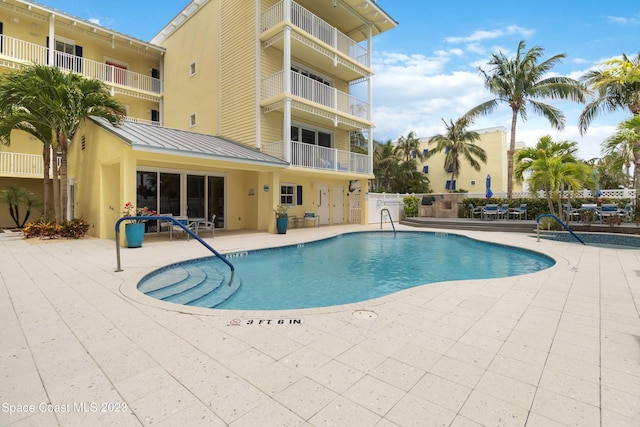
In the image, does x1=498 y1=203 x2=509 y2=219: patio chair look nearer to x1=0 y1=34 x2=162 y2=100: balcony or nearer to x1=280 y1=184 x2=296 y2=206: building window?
x1=280 y1=184 x2=296 y2=206: building window

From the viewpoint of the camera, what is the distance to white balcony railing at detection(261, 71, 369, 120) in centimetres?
1429

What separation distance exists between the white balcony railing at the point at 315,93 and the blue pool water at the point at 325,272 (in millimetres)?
7360

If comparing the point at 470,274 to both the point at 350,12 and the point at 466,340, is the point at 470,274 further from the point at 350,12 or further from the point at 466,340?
the point at 350,12

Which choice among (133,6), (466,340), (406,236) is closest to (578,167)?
(406,236)

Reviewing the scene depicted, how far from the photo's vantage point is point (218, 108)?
53.0ft

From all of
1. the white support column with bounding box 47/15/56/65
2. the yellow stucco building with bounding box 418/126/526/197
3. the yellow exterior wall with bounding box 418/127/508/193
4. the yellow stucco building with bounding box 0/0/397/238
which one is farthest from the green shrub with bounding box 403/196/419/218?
the white support column with bounding box 47/15/56/65

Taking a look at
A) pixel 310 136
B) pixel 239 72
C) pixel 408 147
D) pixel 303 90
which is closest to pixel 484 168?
pixel 408 147

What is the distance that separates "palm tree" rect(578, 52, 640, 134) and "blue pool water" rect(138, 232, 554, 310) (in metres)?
9.23

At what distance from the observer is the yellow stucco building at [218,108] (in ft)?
38.5

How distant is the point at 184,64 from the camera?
18375mm

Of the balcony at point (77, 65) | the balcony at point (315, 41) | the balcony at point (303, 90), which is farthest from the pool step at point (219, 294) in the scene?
the balcony at point (77, 65)

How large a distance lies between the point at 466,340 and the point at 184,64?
20.5 metres

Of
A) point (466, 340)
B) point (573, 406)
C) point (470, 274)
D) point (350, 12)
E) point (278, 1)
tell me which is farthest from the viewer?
point (350, 12)

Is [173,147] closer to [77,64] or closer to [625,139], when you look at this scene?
[77,64]
